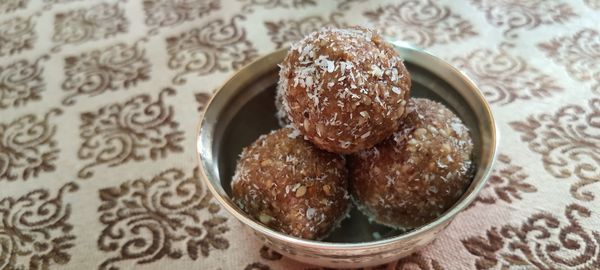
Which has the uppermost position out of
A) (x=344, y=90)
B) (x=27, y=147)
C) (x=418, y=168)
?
(x=344, y=90)

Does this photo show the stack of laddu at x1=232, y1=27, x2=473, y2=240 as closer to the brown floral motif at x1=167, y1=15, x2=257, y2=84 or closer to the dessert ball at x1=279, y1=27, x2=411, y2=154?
the dessert ball at x1=279, y1=27, x2=411, y2=154

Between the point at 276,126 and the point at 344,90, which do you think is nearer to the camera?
the point at 344,90

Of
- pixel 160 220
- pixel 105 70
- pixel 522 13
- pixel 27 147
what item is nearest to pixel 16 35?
pixel 105 70

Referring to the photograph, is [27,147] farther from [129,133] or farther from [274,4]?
[274,4]

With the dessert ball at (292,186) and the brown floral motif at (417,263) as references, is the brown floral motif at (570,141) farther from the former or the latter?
the dessert ball at (292,186)

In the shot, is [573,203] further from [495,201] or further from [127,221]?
[127,221]

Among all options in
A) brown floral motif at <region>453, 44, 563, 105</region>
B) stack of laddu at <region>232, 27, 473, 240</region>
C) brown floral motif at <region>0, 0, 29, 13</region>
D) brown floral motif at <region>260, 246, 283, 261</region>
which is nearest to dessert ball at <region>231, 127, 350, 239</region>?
stack of laddu at <region>232, 27, 473, 240</region>

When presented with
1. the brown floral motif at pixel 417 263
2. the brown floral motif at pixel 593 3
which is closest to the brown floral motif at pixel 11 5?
the brown floral motif at pixel 417 263
